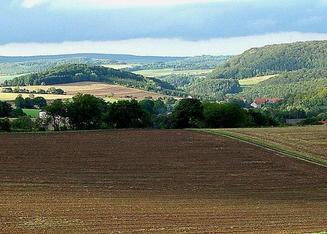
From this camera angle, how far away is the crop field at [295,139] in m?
64.2

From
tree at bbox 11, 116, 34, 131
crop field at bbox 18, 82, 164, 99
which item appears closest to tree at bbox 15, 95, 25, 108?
crop field at bbox 18, 82, 164, 99

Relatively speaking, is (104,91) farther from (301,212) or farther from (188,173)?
(301,212)

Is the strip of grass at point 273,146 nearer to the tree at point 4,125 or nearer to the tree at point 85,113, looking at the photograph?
the tree at point 85,113

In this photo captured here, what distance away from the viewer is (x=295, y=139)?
72875 millimetres

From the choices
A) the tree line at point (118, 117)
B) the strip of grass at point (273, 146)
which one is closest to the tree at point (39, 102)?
the tree line at point (118, 117)

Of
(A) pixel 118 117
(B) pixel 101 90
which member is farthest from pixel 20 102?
(B) pixel 101 90

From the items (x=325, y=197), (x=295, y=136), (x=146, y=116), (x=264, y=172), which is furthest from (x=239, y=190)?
(x=146, y=116)

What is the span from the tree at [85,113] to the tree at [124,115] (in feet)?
4.88

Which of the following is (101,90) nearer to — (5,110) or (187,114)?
(5,110)

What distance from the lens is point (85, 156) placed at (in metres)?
A: 56.7

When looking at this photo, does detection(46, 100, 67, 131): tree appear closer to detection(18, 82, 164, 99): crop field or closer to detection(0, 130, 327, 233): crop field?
detection(0, 130, 327, 233): crop field

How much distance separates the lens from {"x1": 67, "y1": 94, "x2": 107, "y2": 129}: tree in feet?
301

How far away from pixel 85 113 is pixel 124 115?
545 centimetres

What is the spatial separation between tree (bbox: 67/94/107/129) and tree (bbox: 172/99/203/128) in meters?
12.0
